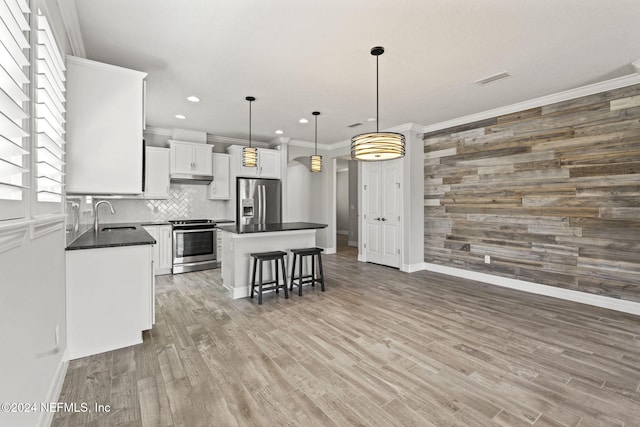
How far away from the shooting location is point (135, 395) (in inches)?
78.7

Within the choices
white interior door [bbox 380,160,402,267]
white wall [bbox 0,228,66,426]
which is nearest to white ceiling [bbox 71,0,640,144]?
white interior door [bbox 380,160,402,267]

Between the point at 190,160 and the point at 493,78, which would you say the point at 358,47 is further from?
the point at 190,160

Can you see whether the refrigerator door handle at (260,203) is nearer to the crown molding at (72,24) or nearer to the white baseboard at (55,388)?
the crown molding at (72,24)

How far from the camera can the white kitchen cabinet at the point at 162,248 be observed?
17.2 feet

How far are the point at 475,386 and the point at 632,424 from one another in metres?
0.83

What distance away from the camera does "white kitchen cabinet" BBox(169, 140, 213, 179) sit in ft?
18.2

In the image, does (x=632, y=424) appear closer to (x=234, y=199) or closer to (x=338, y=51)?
(x=338, y=51)

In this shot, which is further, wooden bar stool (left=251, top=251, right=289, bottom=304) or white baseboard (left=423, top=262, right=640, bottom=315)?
wooden bar stool (left=251, top=251, right=289, bottom=304)

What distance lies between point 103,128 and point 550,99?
5361mm

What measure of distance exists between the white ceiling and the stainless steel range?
218cm

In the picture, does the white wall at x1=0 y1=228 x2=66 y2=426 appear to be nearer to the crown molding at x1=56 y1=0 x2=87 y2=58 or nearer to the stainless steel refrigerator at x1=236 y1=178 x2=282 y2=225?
the crown molding at x1=56 y1=0 x2=87 y2=58

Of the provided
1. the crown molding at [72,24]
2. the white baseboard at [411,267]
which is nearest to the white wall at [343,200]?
the white baseboard at [411,267]

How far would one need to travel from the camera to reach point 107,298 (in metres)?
2.57

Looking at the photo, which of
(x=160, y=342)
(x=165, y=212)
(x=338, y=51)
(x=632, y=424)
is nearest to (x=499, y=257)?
(x=632, y=424)
